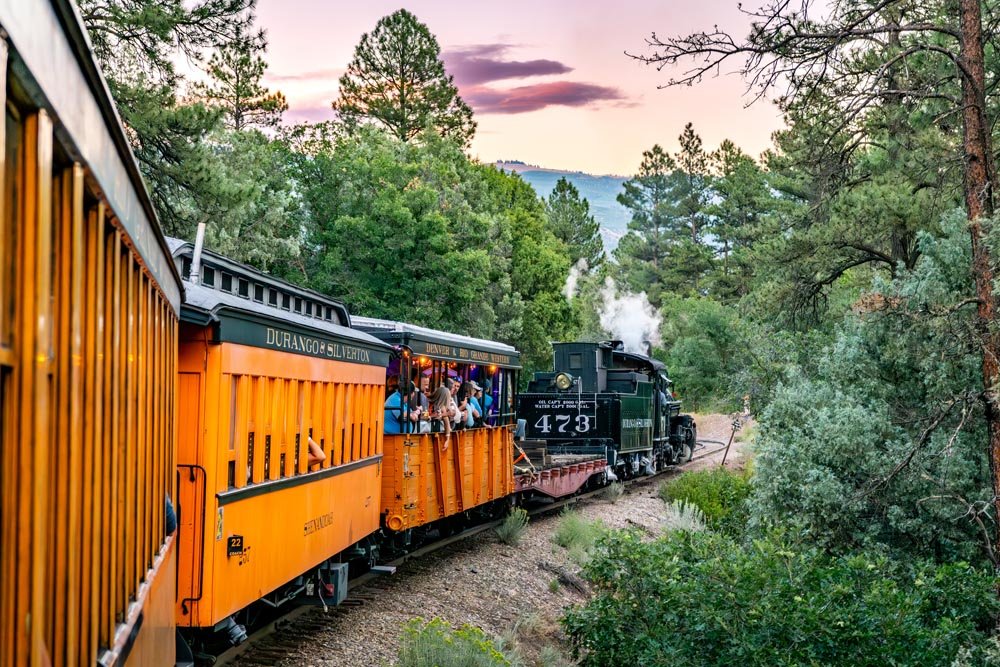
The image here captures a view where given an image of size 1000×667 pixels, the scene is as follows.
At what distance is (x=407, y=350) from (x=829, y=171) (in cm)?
558

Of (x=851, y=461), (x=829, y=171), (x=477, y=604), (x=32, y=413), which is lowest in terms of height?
(x=477, y=604)

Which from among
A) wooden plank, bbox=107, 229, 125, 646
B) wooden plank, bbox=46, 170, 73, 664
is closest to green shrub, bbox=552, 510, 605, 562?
wooden plank, bbox=107, 229, 125, 646

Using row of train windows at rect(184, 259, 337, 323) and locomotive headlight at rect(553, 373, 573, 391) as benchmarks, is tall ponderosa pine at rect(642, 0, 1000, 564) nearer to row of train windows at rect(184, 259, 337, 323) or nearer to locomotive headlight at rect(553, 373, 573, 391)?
row of train windows at rect(184, 259, 337, 323)

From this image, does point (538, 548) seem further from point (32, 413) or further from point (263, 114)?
point (263, 114)

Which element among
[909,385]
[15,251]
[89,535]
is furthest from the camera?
[909,385]

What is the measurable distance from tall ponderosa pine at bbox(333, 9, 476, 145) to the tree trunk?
43.4 m

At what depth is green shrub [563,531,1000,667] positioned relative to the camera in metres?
9.48

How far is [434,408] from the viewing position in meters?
13.4

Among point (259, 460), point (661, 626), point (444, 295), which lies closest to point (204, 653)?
point (259, 460)

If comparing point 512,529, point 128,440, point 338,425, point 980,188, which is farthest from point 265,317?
point 512,529

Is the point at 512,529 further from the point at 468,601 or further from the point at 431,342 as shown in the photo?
the point at 431,342

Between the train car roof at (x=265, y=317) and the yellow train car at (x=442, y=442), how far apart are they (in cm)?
90

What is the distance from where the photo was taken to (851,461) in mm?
14133

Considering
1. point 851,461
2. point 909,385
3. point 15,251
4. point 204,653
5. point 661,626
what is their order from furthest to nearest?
point 909,385 → point 851,461 → point 661,626 → point 204,653 → point 15,251
